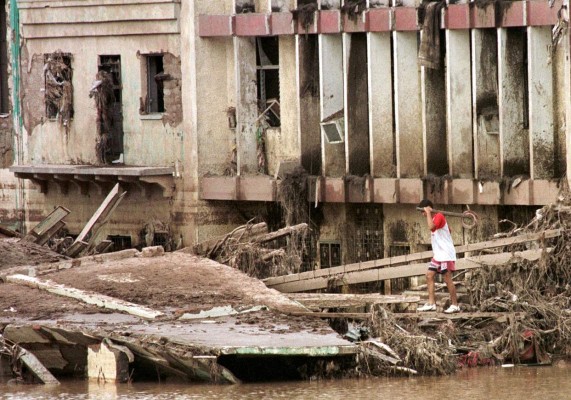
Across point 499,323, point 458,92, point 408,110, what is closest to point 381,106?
point 408,110

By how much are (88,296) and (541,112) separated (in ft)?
25.0

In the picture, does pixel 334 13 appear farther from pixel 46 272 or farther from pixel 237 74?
pixel 46 272

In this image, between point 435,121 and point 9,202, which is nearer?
point 435,121

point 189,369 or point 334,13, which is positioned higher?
point 334,13

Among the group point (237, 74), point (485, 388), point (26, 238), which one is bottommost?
point (485, 388)

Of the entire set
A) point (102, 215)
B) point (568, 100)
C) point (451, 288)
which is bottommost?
point (451, 288)

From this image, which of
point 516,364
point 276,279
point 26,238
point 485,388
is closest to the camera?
point 485,388

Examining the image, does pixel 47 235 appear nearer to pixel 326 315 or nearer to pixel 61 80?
pixel 61 80

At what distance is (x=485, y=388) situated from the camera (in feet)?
71.3

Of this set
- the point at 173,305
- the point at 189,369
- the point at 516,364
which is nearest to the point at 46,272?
the point at 173,305

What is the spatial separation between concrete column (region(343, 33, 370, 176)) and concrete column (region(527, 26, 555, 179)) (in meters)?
3.54

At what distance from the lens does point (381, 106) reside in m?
30.2

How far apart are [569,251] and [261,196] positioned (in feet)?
26.8

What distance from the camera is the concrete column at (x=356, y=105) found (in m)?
30.6
